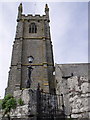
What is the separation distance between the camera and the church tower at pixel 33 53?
946 inches

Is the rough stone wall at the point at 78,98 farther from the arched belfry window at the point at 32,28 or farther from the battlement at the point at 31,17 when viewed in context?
the battlement at the point at 31,17

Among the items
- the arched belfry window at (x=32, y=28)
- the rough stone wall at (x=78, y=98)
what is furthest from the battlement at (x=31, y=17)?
the rough stone wall at (x=78, y=98)

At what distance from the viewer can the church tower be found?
946 inches

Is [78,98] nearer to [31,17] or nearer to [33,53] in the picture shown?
[33,53]

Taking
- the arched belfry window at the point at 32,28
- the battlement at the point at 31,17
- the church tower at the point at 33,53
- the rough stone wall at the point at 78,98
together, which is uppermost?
the battlement at the point at 31,17

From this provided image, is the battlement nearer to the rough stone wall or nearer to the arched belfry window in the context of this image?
the arched belfry window

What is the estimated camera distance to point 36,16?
3303cm

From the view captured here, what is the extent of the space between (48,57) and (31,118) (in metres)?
15.9

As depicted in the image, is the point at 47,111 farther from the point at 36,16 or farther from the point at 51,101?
the point at 36,16

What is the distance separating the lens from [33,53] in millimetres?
27562

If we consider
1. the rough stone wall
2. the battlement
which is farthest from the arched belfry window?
the rough stone wall

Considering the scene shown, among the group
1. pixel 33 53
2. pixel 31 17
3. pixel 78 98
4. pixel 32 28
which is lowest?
pixel 78 98

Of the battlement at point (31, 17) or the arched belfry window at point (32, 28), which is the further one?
the battlement at point (31, 17)

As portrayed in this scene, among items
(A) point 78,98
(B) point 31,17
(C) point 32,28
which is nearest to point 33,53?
(C) point 32,28
